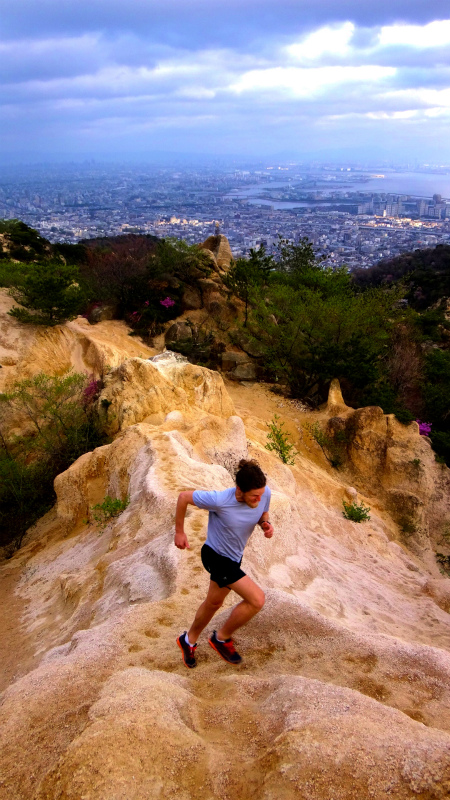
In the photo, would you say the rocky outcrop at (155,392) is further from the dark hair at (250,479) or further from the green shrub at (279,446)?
the dark hair at (250,479)

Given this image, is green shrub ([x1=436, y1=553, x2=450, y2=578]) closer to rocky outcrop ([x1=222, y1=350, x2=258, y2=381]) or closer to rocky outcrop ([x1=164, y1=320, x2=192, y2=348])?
rocky outcrop ([x1=222, y1=350, x2=258, y2=381])

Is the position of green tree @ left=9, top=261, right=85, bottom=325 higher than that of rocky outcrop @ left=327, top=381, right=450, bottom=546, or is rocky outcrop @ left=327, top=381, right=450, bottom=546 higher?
green tree @ left=9, top=261, right=85, bottom=325

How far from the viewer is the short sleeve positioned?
3951 mm

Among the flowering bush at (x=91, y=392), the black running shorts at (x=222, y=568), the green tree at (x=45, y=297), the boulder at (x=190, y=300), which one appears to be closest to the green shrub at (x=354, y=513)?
the flowering bush at (x=91, y=392)

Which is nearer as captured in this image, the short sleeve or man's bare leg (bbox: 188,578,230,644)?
the short sleeve

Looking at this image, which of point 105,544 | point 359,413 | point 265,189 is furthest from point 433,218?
point 105,544

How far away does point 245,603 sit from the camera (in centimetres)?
419

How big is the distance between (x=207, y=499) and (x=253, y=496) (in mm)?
423

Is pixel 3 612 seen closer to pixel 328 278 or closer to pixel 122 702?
pixel 122 702

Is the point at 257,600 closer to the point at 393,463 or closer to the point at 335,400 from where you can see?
the point at 393,463

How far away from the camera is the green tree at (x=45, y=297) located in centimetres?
1625

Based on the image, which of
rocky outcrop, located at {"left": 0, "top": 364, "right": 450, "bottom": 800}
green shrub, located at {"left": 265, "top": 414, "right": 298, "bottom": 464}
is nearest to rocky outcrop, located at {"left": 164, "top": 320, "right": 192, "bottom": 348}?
green shrub, located at {"left": 265, "top": 414, "right": 298, "bottom": 464}

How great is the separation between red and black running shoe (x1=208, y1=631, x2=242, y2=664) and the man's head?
152 centimetres

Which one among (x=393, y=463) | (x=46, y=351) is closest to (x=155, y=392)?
(x=46, y=351)
